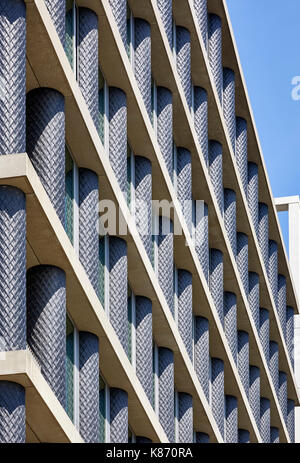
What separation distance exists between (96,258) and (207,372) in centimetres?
1463

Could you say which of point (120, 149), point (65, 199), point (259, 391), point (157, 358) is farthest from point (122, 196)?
point (259, 391)

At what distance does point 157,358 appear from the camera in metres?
43.1

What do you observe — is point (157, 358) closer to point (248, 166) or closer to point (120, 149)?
point (120, 149)

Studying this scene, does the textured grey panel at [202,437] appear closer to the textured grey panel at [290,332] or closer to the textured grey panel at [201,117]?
the textured grey panel at [201,117]

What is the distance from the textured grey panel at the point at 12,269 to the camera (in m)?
28.4

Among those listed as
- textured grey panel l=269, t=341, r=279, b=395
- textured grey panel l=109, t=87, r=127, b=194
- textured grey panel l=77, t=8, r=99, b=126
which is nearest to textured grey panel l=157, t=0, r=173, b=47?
textured grey panel l=109, t=87, r=127, b=194

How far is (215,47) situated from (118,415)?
18.2 metres

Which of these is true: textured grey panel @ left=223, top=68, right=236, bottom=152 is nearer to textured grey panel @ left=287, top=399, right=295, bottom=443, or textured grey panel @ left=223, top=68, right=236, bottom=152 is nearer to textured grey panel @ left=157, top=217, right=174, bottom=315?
textured grey panel @ left=157, top=217, right=174, bottom=315

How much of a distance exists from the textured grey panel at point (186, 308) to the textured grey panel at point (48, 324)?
44.8 feet

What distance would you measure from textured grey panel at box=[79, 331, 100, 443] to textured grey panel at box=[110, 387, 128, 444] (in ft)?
7.65

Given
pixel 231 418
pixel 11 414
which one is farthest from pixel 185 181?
pixel 11 414

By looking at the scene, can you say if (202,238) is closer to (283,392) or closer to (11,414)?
(283,392)

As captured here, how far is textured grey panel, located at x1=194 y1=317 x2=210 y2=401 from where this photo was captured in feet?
158

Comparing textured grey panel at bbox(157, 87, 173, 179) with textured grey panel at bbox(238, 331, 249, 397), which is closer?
textured grey panel at bbox(157, 87, 173, 179)
